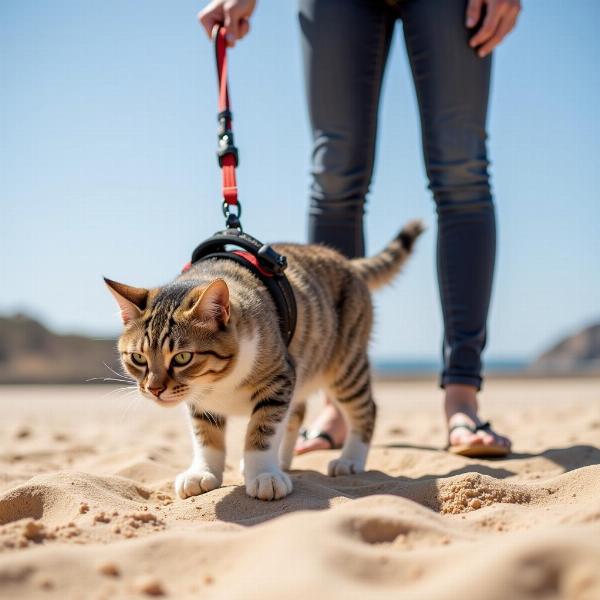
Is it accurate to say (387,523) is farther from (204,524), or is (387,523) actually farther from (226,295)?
(226,295)

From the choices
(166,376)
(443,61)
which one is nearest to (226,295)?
(166,376)

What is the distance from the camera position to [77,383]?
434 inches

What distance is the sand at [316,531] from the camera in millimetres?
1189

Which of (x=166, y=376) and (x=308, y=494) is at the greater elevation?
(x=166, y=376)

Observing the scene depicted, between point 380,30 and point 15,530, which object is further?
point 380,30

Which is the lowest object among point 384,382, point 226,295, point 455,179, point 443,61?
point 384,382

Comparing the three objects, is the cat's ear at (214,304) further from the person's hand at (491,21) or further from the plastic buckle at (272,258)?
the person's hand at (491,21)

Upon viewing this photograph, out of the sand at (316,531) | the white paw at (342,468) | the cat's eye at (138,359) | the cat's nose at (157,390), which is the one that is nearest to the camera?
the sand at (316,531)

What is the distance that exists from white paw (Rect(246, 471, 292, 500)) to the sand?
4cm

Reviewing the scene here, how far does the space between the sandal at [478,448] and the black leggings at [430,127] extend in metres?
0.26

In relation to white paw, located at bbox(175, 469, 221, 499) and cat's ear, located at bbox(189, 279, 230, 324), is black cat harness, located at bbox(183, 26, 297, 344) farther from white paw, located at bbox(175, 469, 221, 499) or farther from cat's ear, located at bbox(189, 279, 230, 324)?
white paw, located at bbox(175, 469, 221, 499)

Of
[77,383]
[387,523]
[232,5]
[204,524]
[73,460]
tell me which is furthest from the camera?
[77,383]

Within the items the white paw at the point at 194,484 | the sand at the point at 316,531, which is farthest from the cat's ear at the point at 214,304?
the white paw at the point at 194,484

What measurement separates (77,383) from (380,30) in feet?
29.8
